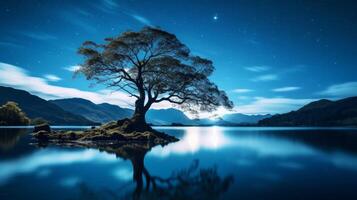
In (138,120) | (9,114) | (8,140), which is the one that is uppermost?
(9,114)

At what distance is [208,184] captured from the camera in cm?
1063

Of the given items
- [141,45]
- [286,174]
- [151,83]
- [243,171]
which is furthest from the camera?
[151,83]

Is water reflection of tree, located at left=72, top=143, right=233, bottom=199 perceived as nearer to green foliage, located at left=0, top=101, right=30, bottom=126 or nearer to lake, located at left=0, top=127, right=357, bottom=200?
lake, located at left=0, top=127, right=357, bottom=200

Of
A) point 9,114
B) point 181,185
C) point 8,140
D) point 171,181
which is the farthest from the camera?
point 9,114

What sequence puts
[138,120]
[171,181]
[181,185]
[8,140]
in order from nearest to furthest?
[181,185] → [171,181] → [8,140] → [138,120]

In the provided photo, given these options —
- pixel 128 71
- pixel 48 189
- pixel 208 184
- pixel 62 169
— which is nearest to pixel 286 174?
pixel 208 184

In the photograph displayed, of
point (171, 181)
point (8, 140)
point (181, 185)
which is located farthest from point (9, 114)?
point (181, 185)

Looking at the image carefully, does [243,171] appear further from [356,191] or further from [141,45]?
[141,45]

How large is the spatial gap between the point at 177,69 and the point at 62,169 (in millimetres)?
32735

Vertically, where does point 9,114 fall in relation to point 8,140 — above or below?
above

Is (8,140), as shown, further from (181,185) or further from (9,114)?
(9,114)

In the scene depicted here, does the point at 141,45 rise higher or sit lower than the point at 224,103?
higher

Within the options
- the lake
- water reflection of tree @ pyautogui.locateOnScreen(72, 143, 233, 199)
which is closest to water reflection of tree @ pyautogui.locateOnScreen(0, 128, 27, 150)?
the lake

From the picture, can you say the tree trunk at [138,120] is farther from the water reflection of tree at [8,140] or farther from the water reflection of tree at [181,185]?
the water reflection of tree at [181,185]
